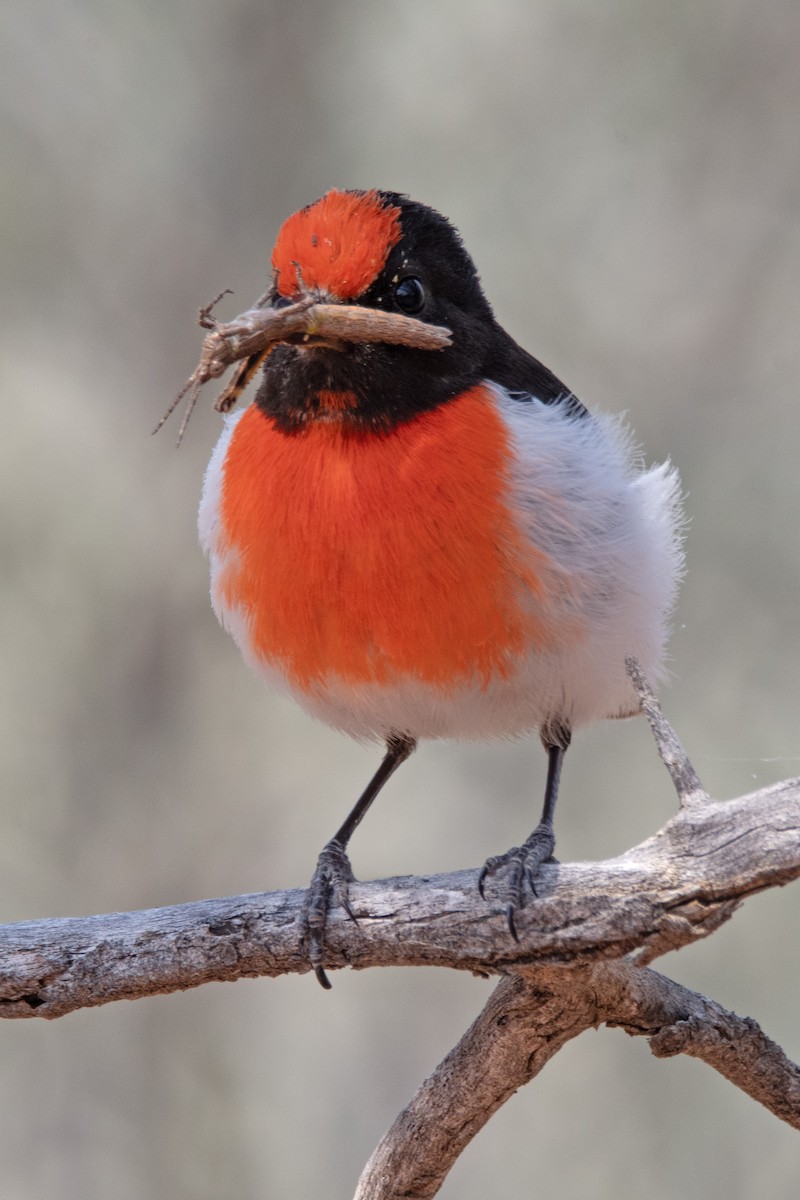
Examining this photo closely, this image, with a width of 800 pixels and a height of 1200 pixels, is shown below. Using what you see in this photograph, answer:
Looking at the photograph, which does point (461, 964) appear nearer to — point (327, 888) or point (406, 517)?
point (327, 888)

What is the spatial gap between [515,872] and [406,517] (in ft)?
3.01

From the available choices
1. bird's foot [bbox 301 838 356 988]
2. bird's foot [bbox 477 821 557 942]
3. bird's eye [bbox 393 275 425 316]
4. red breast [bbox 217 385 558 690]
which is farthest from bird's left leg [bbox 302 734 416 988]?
bird's eye [bbox 393 275 425 316]

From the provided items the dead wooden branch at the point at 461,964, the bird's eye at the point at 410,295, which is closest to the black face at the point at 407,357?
the bird's eye at the point at 410,295

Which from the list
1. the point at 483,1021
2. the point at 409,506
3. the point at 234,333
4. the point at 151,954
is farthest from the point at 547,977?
the point at 234,333

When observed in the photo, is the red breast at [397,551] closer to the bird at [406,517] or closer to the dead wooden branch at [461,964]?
the bird at [406,517]

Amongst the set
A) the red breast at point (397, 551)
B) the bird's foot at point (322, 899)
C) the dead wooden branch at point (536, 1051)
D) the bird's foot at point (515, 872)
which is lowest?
the dead wooden branch at point (536, 1051)

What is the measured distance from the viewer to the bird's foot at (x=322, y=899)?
Result: 10.6 ft

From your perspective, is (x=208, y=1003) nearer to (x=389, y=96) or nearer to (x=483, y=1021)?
(x=483, y=1021)

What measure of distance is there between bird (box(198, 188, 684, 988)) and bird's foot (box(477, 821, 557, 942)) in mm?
22

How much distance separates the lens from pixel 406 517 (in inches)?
135

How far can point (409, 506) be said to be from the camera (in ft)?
11.3

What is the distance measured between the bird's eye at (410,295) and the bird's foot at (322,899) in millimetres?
1421

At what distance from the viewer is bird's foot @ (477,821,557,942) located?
2.90 meters

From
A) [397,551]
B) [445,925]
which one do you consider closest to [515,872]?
[445,925]
